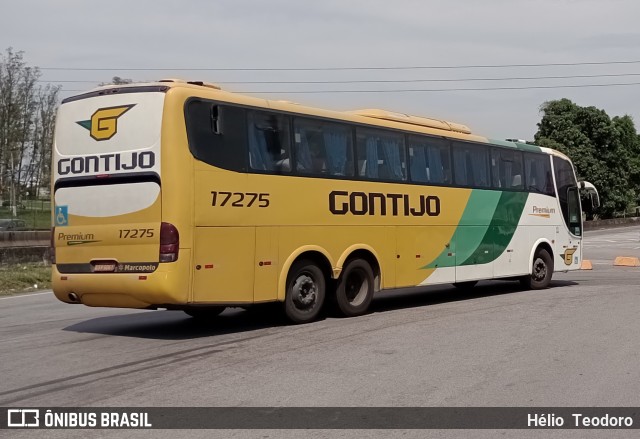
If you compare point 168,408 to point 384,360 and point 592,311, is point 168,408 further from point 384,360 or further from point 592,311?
point 592,311

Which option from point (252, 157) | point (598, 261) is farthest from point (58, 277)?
point (598, 261)

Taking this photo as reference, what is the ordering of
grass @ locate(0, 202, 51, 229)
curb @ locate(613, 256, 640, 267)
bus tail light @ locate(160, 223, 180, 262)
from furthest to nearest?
grass @ locate(0, 202, 51, 229) → curb @ locate(613, 256, 640, 267) → bus tail light @ locate(160, 223, 180, 262)

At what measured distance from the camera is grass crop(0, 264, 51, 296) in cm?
1927

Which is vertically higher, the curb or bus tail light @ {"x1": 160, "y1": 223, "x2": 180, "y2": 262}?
bus tail light @ {"x1": 160, "y1": 223, "x2": 180, "y2": 262}

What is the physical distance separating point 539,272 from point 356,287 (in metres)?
6.53

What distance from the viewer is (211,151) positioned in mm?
10094

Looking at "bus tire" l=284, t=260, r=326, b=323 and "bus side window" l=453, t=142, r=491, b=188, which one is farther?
"bus side window" l=453, t=142, r=491, b=188

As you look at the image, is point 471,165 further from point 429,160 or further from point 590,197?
point 590,197

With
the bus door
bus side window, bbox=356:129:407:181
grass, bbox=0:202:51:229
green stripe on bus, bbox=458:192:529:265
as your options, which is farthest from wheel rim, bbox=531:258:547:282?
grass, bbox=0:202:51:229

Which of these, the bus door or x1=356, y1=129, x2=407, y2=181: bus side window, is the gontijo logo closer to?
x1=356, y1=129, x2=407, y2=181: bus side window

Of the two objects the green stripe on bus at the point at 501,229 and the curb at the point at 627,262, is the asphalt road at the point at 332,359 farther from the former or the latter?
the curb at the point at 627,262

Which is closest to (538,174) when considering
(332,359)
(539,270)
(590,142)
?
(539,270)

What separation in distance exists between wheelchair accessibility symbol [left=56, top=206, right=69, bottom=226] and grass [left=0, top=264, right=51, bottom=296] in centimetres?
881

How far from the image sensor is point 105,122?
1018 cm
